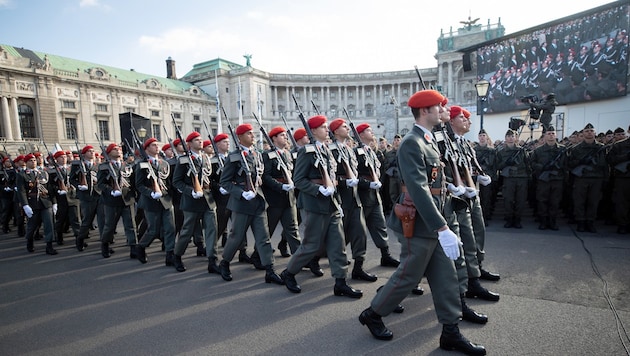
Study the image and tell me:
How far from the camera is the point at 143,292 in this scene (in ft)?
16.1

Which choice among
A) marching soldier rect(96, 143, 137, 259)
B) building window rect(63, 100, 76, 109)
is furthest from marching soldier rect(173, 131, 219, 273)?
building window rect(63, 100, 76, 109)

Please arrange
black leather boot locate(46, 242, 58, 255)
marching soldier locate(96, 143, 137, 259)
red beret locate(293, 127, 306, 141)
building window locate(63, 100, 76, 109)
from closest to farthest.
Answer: red beret locate(293, 127, 306, 141)
marching soldier locate(96, 143, 137, 259)
black leather boot locate(46, 242, 58, 255)
building window locate(63, 100, 76, 109)

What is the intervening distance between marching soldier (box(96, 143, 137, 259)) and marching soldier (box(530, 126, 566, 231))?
871 cm

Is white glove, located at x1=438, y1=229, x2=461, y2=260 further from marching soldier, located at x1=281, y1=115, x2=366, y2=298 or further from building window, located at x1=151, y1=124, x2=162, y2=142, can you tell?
building window, located at x1=151, y1=124, x2=162, y2=142

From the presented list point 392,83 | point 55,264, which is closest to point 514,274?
point 55,264

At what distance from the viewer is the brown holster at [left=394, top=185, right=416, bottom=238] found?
9.88 ft

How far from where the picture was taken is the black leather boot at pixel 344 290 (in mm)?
4301

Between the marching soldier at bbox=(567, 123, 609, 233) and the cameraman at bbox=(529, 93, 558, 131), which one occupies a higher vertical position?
the cameraman at bbox=(529, 93, 558, 131)

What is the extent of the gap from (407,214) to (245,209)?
2.81 meters

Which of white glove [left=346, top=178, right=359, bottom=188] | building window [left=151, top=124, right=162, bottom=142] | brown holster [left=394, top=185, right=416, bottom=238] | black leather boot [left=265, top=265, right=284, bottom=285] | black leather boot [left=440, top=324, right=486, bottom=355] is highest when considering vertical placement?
building window [left=151, top=124, right=162, bottom=142]

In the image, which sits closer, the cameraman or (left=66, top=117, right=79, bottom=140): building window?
the cameraman

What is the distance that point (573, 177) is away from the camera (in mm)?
7922

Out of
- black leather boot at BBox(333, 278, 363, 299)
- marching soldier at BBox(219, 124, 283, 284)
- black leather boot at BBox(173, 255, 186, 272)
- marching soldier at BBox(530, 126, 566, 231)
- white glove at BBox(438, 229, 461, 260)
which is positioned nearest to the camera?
white glove at BBox(438, 229, 461, 260)

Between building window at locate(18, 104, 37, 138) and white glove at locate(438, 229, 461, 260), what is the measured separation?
162 feet
